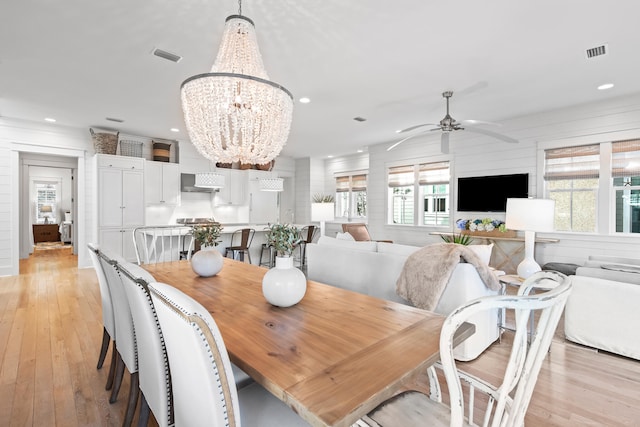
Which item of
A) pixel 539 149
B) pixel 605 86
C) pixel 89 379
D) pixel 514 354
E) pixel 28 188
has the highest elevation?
pixel 605 86

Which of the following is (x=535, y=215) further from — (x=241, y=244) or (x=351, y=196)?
(x=351, y=196)

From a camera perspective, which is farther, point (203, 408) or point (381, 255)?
point (381, 255)

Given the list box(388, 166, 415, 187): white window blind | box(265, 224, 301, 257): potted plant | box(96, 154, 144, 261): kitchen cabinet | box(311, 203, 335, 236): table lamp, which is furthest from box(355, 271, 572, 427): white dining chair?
box(96, 154, 144, 261): kitchen cabinet

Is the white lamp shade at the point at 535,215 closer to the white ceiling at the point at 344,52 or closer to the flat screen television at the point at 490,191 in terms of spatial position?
the white ceiling at the point at 344,52

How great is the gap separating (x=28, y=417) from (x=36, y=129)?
581 cm

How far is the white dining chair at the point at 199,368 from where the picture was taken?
0.88 meters

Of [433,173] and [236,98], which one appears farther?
[433,173]

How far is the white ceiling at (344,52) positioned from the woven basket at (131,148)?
4.55 feet

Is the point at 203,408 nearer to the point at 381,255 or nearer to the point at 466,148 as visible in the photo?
the point at 381,255

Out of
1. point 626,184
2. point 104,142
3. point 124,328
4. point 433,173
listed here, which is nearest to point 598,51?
point 626,184

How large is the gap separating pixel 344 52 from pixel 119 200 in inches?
207

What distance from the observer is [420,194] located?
6.77 meters

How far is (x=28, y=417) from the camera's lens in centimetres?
186

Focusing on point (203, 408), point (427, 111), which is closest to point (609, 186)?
point (427, 111)
